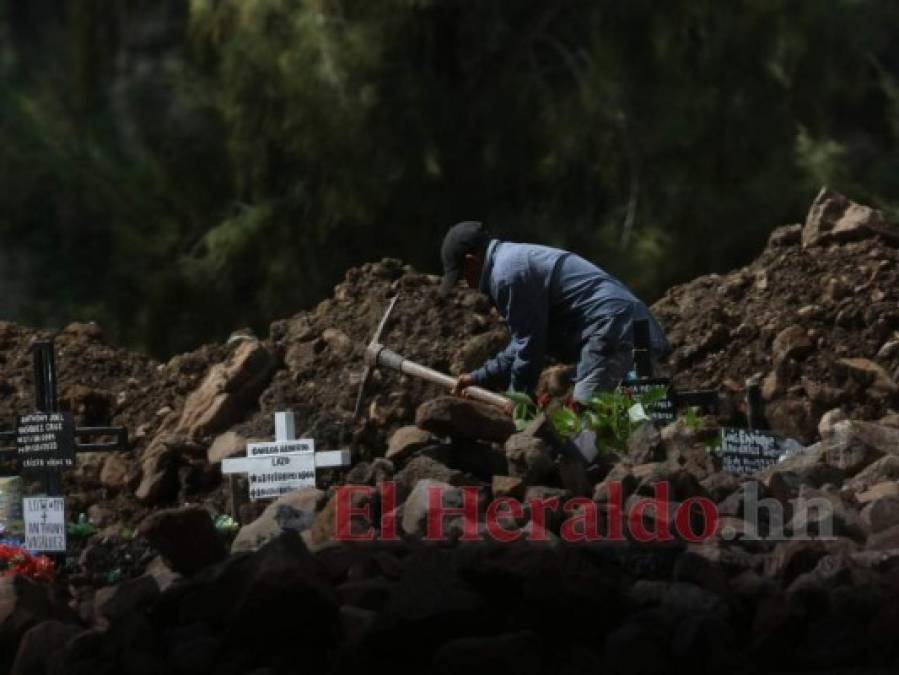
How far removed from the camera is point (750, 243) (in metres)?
13.6

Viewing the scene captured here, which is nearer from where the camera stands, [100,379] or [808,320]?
[808,320]

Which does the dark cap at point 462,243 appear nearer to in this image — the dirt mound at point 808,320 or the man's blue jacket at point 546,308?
the man's blue jacket at point 546,308

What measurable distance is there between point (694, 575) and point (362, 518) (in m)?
1.25

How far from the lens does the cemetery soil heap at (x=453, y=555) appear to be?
15.1ft

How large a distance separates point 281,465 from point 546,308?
4.77ft

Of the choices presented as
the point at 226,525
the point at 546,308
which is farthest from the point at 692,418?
the point at 226,525

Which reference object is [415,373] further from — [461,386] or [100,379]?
[100,379]

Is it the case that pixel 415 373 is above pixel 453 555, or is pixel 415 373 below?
above

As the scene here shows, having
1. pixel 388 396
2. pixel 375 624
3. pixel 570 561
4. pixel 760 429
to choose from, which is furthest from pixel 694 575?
pixel 388 396

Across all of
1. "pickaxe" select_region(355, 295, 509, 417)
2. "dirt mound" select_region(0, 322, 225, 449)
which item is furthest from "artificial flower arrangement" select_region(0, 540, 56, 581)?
"dirt mound" select_region(0, 322, 225, 449)

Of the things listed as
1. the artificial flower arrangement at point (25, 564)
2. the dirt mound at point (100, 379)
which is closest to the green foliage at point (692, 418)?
the artificial flower arrangement at point (25, 564)

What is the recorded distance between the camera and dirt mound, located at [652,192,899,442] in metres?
9.16

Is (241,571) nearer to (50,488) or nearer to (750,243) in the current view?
(50,488)

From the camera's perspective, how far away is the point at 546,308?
7.62 metres
